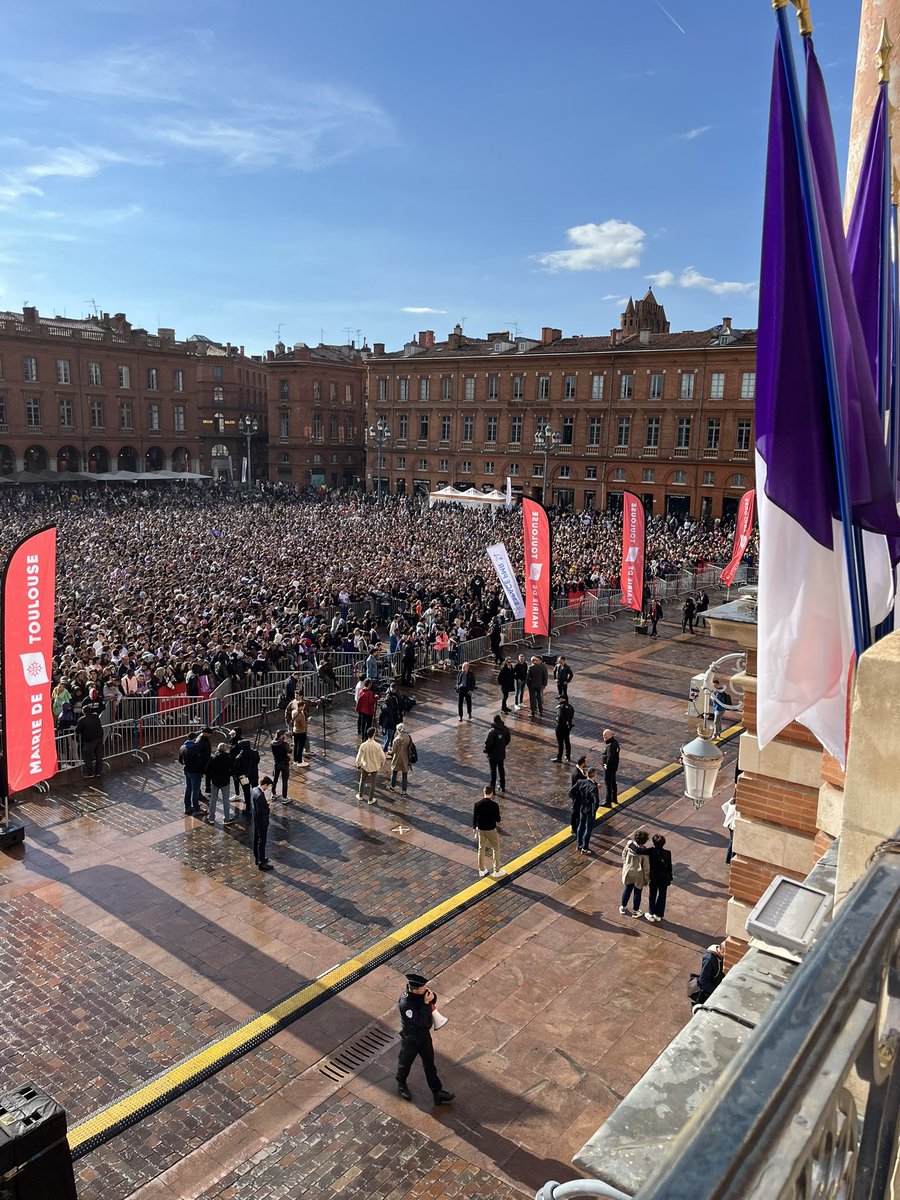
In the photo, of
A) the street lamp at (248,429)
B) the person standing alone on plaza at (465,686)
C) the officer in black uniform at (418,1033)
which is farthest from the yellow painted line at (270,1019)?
the street lamp at (248,429)

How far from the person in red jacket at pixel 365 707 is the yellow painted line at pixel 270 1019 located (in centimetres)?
492

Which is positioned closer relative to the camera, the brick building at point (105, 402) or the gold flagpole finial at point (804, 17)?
the gold flagpole finial at point (804, 17)

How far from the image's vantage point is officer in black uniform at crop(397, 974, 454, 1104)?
7.74 metres

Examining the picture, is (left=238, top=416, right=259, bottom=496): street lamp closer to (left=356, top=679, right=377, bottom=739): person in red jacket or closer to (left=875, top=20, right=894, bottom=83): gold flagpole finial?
(left=356, top=679, right=377, bottom=739): person in red jacket

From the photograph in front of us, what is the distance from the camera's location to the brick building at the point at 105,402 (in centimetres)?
6231

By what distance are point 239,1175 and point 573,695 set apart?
50.6ft

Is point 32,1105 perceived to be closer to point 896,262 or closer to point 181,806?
point 896,262

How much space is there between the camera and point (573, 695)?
70.5 ft

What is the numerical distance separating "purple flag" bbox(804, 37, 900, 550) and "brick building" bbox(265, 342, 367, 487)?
74.8 metres

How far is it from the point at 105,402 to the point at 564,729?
61.4 metres

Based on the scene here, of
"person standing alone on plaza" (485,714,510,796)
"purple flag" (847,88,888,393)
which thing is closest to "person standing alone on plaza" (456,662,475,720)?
"person standing alone on plaza" (485,714,510,796)

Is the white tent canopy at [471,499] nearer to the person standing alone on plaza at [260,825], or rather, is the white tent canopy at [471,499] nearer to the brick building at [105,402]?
the brick building at [105,402]

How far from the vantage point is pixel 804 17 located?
196 inches

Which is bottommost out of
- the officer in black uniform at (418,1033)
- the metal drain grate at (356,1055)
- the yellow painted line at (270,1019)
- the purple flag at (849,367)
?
the metal drain grate at (356,1055)
